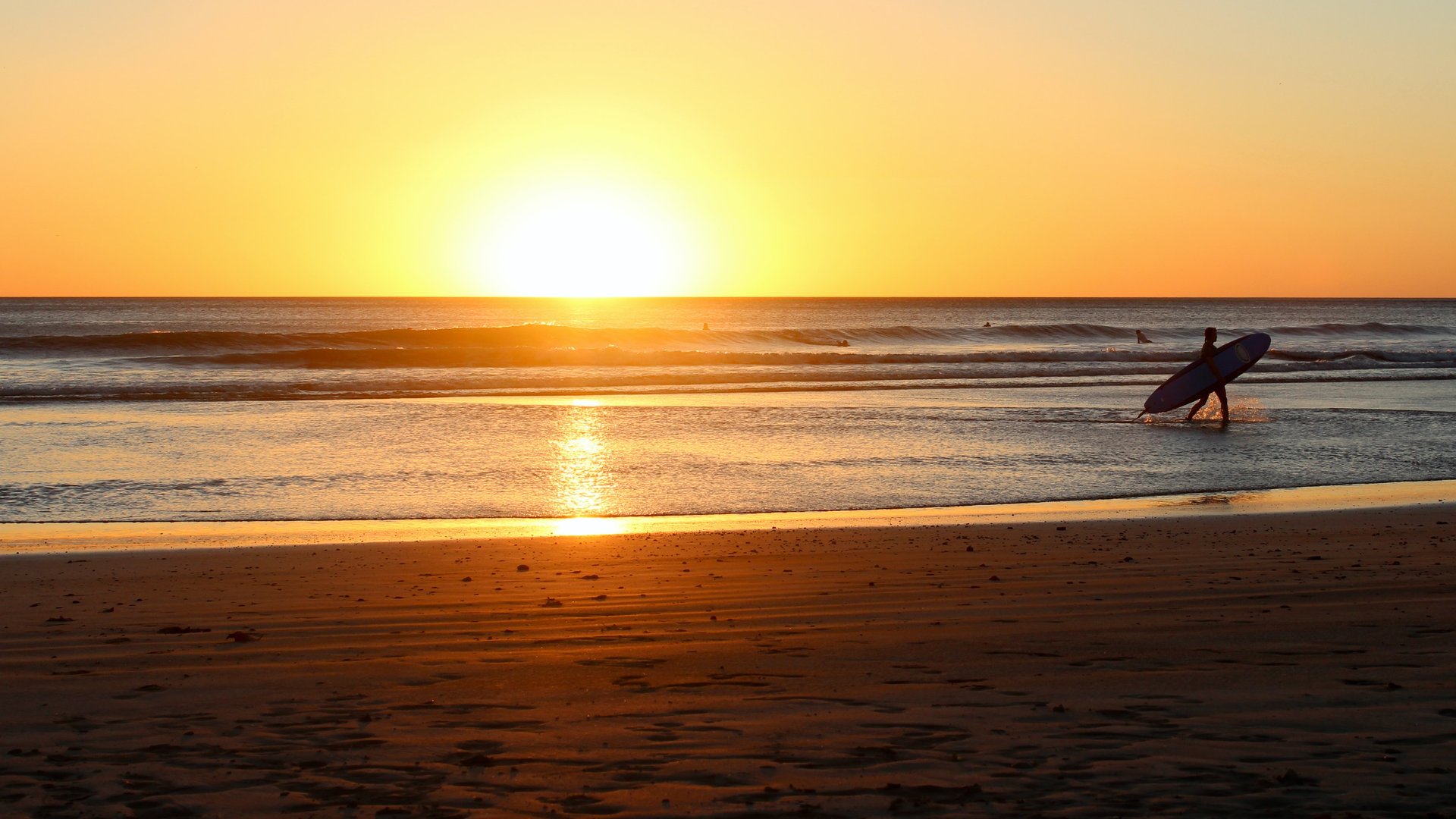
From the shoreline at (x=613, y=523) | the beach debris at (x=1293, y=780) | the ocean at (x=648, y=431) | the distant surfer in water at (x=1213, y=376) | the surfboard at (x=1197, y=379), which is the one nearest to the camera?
the beach debris at (x=1293, y=780)

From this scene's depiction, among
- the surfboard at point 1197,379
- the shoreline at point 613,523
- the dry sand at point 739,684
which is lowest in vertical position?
the shoreline at point 613,523

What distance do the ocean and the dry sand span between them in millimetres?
3522

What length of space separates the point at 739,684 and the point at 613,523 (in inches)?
210

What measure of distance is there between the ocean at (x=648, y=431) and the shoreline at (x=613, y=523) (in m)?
0.35

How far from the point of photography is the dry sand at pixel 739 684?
12.9 feet

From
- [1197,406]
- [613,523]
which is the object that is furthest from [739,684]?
[1197,406]

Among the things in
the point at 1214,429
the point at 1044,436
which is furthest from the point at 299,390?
the point at 1214,429

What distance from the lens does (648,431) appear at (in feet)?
58.0

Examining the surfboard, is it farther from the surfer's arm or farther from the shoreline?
the shoreline

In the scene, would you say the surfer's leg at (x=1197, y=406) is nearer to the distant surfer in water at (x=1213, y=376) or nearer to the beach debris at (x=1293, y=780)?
the distant surfer in water at (x=1213, y=376)

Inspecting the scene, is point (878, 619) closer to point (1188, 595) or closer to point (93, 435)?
point (1188, 595)

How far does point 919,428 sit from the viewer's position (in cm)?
1781

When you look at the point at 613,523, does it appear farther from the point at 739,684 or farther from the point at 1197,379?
the point at 1197,379

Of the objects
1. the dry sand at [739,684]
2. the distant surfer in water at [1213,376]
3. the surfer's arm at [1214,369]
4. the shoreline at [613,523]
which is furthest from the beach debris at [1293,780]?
the surfer's arm at [1214,369]
